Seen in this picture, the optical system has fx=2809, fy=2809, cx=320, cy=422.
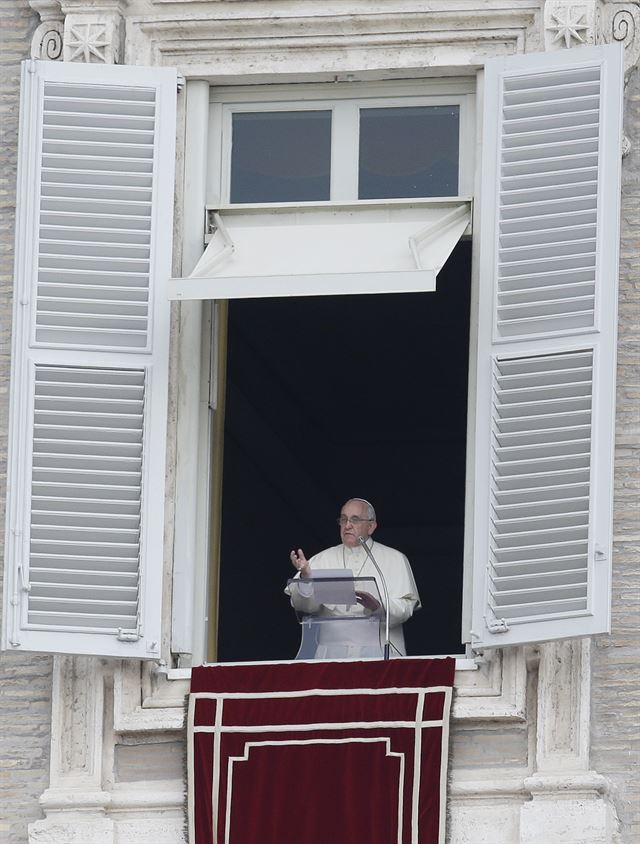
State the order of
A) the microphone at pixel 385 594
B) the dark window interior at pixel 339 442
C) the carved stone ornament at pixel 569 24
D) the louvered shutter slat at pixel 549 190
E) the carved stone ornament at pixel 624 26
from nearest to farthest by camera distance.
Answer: the louvered shutter slat at pixel 549 190
the microphone at pixel 385 594
the carved stone ornament at pixel 569 24
the carved stone ornament at pixel 624 26
the dark window interior at pixel 339 442

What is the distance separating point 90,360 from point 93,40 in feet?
4.49

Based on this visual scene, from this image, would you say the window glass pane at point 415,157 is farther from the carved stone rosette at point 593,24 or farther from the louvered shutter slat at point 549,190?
the carved stone rosette at point 593,24

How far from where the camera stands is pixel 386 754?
409 inches

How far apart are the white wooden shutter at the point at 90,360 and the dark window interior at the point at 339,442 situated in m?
2.66

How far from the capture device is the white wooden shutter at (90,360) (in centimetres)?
1076

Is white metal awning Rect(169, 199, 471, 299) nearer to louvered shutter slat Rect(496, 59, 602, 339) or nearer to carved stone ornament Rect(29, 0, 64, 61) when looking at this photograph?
louvered shutter slat Rect(496, 59, 602, 339)

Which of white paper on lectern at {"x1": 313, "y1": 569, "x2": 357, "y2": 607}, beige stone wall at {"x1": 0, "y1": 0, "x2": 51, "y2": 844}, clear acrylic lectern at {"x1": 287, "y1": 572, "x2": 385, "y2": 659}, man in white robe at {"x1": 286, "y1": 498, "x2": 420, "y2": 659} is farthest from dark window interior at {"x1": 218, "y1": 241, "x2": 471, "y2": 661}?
white paper on lectern at {"x1": 313, "y1": 569, "x2": 357, "y2": 607}

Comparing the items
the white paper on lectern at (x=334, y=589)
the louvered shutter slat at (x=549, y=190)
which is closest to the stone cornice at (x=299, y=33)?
the louvered shutter slat at (x=549, y=190)

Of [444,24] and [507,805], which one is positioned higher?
[444,24]

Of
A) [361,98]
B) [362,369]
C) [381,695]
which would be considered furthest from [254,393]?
[381,695]

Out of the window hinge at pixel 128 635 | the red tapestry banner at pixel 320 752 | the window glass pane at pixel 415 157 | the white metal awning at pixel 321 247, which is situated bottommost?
the red tapestry banner at pixel 320 752

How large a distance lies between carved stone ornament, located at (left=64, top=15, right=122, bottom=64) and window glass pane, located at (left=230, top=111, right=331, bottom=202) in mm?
596

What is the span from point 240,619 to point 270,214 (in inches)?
172

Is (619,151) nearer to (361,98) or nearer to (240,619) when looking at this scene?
(361,98)
